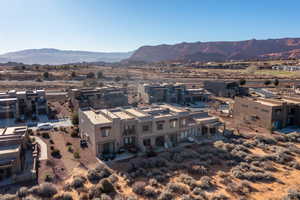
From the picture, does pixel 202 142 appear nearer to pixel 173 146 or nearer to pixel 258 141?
pixel 173 146

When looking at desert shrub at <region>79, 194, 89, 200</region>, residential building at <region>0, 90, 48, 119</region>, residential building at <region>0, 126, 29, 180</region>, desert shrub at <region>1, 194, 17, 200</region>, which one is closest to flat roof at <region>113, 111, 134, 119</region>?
residential building at <region>0, 126, 29, 180</region>

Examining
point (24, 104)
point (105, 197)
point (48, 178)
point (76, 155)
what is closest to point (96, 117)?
point (76, 155)

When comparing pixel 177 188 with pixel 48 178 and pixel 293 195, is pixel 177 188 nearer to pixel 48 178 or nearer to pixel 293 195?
pixel 293 195

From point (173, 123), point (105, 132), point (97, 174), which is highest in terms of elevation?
point (173, 123)

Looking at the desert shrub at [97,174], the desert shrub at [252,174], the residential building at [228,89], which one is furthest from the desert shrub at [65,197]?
the residential building at [228,89]

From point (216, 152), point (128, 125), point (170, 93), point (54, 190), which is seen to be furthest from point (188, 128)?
point (170, 93)

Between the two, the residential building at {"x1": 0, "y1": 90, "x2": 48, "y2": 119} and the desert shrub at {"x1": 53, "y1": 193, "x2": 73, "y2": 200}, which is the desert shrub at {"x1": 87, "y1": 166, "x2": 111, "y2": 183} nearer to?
the desert shrub at {"x1": 53, "y1": 193, "x2": 73, "y2": 200}
